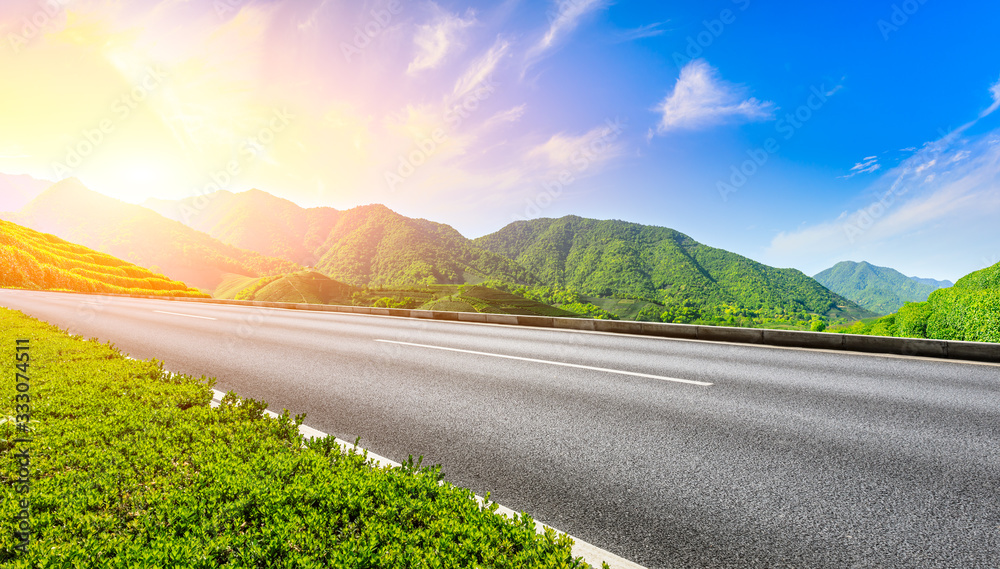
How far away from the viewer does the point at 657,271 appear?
91.7 metres

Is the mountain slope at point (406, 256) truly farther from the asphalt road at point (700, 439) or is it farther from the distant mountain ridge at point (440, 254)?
the asphalt road at point (700, 439)

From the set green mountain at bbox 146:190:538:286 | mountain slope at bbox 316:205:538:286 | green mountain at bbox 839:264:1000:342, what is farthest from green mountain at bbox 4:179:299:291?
green mountain at bbox 839:264:1000:342

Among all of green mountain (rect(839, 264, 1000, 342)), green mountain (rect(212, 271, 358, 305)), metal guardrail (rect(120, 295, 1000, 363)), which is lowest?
green mountain (rect(212, 271, 358, 305))

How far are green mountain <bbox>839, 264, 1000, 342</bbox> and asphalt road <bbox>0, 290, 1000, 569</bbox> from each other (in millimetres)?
2184

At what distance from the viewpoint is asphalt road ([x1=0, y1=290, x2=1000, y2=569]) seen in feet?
8.10

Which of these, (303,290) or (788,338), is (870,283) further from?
(788,338)

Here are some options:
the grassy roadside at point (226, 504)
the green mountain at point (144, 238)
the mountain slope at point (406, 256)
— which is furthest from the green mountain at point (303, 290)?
the green mountain at point (144, 238)

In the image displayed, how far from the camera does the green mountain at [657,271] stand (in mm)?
68125

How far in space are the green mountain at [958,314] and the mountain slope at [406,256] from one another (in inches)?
2742

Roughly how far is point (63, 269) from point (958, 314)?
93.9 metres

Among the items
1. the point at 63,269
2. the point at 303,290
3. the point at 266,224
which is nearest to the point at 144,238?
the point at 266,224

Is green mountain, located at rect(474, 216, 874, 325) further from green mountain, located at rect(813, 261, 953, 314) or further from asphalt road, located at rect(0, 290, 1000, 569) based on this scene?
green mountain, located at rect(813, 261, 953, 314)

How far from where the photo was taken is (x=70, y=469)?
8.66 feet

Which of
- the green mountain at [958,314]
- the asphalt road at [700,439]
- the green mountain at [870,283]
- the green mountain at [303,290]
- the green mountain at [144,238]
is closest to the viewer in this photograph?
the asphalt road at [700,439]
